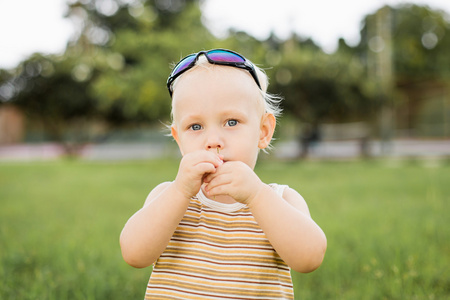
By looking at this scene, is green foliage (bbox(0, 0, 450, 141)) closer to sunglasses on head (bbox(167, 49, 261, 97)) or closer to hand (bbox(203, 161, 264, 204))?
sunglasses on head (bbox(167, 49, 261, 97))

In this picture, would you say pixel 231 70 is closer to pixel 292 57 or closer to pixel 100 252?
pixel 100 252

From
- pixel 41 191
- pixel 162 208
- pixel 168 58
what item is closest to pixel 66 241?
pixel 162 208

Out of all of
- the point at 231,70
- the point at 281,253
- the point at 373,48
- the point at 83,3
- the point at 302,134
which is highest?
the point at 83,3

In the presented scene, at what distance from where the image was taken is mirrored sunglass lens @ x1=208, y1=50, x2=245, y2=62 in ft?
5.08

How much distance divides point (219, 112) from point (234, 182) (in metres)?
0.26

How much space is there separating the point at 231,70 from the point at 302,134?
1828 centimetres

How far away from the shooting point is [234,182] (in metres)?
1.38

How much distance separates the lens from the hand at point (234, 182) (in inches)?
54.3

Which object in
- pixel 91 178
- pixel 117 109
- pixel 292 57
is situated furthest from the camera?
pixel 117 109

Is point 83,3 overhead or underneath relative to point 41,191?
overhead

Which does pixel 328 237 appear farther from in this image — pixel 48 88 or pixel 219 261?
pixel 48 88

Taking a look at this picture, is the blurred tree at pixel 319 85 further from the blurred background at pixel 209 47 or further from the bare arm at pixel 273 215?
the bare arm at pixel 273 215

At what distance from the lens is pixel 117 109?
73.4 feet

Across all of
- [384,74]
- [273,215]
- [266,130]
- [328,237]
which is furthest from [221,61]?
[384,74]
